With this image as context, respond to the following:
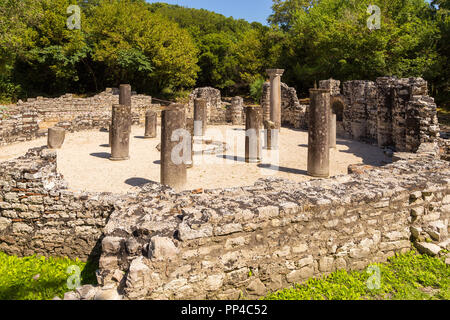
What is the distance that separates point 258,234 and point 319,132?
6.77 m

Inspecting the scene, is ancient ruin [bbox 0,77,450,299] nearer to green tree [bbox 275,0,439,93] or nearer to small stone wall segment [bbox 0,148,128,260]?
small stone wall segment [bbox 0,148,128,260]

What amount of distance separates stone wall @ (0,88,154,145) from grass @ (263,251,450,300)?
52.2 feet

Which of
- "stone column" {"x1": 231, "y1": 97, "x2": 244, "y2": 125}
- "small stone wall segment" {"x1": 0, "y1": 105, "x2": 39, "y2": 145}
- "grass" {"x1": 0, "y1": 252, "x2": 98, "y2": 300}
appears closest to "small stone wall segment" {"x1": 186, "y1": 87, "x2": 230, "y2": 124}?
"stone column" {"x1": 231, "y1": 97, "x2": 244, "y2": 125}

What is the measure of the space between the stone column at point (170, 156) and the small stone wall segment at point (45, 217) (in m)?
3.17

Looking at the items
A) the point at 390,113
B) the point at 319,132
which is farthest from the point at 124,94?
the point at 390,113

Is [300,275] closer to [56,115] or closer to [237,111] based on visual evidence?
[237,111]

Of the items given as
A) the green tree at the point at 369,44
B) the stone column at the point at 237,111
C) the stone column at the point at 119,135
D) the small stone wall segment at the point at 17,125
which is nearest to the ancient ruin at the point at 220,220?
the stone column at the point at 119,135

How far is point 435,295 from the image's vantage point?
13.6 ft

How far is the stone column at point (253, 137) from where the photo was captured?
1248 centimetres

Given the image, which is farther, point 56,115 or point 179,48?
point 179,48

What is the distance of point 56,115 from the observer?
23.8 metres

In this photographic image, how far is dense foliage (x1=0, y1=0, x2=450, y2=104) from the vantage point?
24.8 metres
